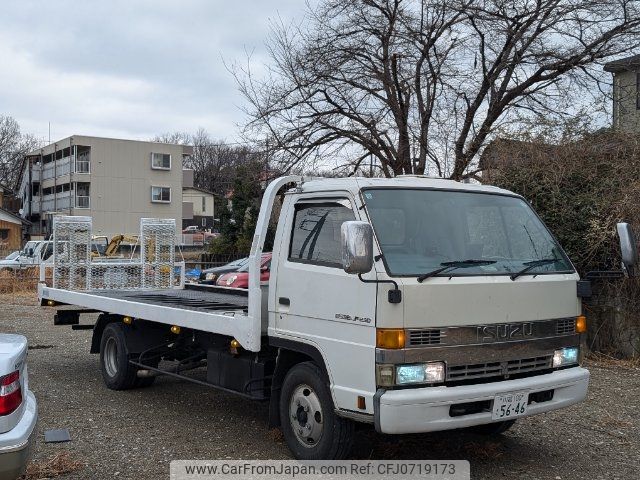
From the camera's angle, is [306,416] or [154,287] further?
[154,287]

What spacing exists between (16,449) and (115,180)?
54.2 metres

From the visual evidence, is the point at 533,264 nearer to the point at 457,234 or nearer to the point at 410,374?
the point at 457,234

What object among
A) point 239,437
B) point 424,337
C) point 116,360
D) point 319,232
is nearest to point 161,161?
point 116,360

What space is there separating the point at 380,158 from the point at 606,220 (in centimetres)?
925

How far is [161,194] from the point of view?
57.9 meters

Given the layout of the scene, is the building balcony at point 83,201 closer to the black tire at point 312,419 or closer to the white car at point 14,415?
the black tire at point 312,419

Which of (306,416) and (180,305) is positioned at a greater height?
(180,305)

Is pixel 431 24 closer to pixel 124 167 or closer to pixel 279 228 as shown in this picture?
pixel 279 228

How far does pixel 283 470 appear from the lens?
5.64 metres

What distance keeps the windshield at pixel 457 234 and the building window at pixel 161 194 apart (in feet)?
175

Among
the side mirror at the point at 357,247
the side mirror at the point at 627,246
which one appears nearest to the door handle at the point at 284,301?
the side mirror at the point at 357,247

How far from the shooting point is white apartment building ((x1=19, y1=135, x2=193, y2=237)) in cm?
5500

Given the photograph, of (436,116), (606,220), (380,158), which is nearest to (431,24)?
(436,116)

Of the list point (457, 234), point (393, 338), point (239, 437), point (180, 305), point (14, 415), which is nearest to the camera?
point (14, 415)
